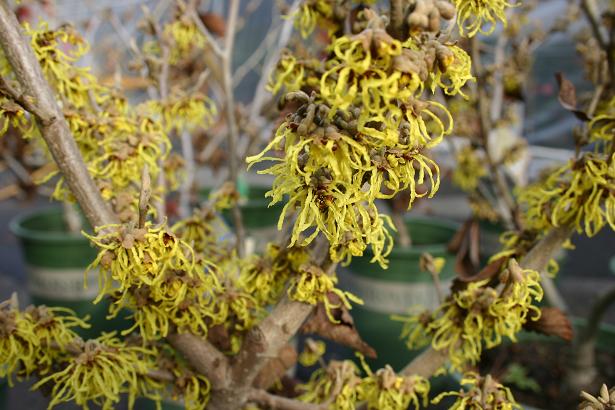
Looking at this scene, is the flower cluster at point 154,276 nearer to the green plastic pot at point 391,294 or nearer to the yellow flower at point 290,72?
the yellow flower at point 290,72

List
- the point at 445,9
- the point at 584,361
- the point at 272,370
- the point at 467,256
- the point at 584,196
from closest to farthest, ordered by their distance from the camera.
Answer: the point at 445,9, the point at 584,196, the point at 272,370, the point at 467,256, the point at 584,361

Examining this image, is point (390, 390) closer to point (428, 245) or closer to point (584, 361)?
point (584, 361)

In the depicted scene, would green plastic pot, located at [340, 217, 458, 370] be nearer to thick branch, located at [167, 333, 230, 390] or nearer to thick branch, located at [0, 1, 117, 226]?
thick branch, located at [167, 333, 230, 390]

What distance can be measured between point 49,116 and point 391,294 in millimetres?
1132

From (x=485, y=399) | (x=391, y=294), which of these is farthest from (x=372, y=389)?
(x=391, y=294)

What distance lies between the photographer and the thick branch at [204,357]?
0.65 metres

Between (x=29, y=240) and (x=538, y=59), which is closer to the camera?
(x=29, y=240)

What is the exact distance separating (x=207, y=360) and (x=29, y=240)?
4.27ft

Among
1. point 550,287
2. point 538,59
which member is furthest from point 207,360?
point 538,59

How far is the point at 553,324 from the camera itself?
0.70 meters

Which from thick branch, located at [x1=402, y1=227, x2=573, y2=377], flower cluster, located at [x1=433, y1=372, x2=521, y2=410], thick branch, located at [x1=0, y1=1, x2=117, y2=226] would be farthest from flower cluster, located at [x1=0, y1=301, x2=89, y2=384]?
thick branch, located at [x1=402, y1=227, x2=573, y2=377]

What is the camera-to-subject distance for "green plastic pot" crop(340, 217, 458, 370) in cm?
150

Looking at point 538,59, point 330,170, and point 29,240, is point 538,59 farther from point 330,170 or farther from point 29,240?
point 330,170

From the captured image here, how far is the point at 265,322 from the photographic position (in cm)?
65
